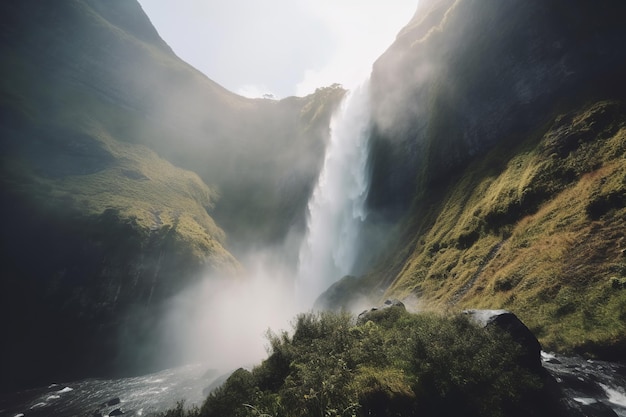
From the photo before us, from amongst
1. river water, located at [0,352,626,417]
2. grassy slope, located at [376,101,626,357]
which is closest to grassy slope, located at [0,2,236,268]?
river water, located at [0,352,626,417]

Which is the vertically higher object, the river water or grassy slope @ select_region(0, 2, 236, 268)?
grassy slope @ select_region(0, 2, 236, 268)

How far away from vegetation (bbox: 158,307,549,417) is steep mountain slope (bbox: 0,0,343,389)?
2415 inches

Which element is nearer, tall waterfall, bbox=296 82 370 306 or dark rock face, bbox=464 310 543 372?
dark rock face, bbox=464 310 543 372

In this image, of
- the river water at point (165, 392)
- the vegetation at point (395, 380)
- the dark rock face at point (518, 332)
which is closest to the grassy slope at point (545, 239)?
the river water at point (165, 392)

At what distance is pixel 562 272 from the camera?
23484 mm

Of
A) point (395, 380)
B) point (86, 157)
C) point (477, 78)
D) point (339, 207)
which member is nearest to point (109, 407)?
point (395, 380)

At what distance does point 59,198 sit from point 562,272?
8811 centimetres

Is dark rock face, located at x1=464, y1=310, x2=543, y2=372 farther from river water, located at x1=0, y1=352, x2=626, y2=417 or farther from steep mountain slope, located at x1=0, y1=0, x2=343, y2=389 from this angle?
steep mountain slope, located at x1=0, y1=0, x2=343, y2=389

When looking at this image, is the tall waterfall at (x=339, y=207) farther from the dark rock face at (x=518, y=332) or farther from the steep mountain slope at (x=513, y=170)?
the dark rock face at (x=518, y=332)

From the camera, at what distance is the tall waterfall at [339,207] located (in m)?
79.3

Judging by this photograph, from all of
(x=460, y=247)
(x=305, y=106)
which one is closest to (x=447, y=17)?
(x=460, y=247)

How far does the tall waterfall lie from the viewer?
79312 mm

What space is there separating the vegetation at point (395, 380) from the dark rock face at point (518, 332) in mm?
1206

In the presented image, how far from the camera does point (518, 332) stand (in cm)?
1561
